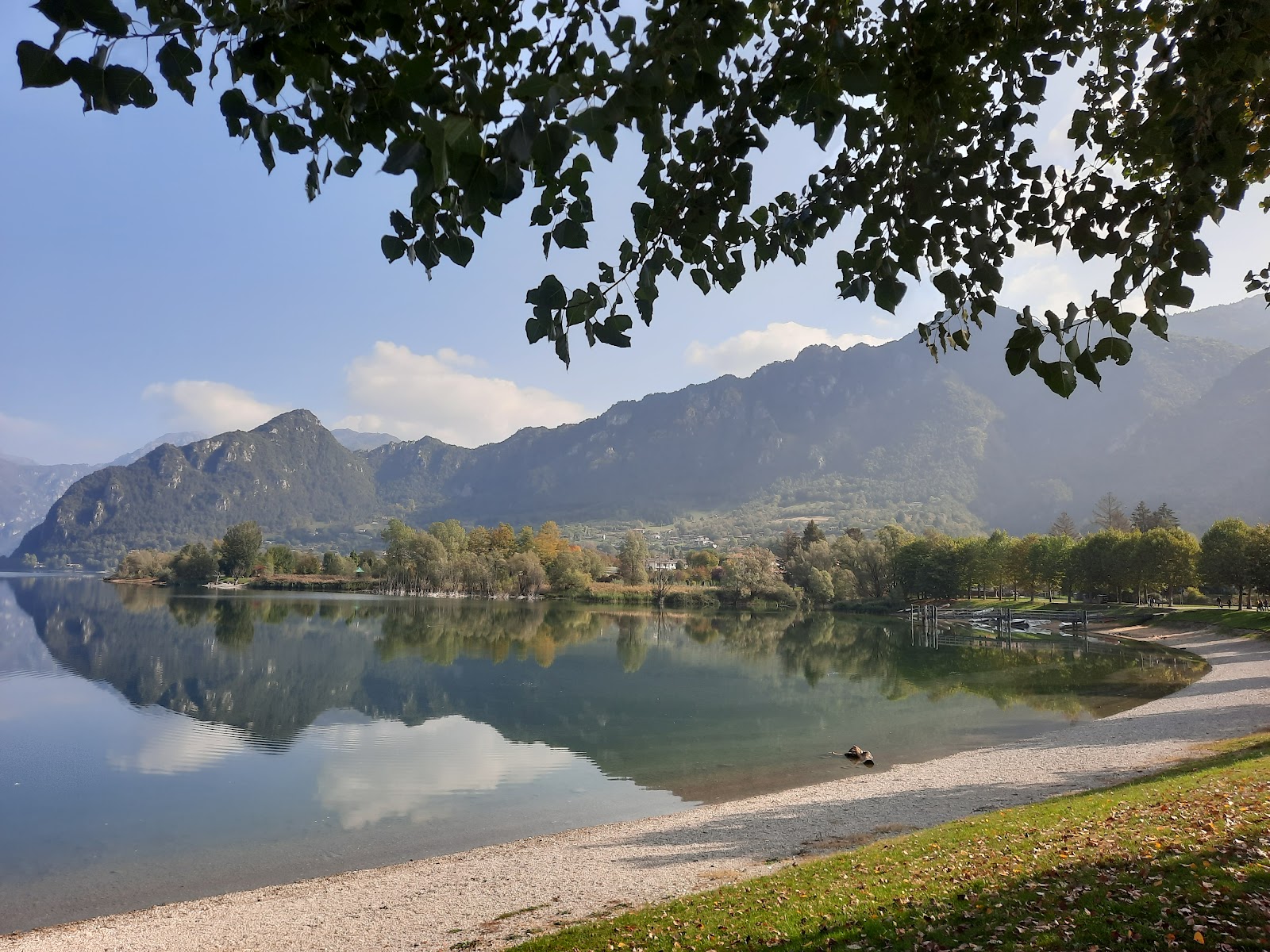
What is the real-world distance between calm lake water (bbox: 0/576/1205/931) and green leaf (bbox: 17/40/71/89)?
45.6ft

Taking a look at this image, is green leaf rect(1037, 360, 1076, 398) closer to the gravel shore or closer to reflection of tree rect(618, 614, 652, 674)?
the gravel shore

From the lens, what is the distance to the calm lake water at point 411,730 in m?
14.0

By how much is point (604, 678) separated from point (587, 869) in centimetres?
2487

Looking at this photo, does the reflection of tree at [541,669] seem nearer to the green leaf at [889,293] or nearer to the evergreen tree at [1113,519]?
the green leaf at [889,293]

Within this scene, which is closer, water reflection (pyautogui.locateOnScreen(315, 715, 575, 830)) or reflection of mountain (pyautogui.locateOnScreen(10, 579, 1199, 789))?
water reflection (pyautogui.locateOnScreen(315, 715, 575, 830))

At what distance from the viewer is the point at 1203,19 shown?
2.37m

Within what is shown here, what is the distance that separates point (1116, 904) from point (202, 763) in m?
21.9

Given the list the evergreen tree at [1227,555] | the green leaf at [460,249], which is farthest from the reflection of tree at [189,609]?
the evergreen tree at [1227,555]

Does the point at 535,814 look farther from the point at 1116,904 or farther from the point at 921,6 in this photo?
the point at 921,6

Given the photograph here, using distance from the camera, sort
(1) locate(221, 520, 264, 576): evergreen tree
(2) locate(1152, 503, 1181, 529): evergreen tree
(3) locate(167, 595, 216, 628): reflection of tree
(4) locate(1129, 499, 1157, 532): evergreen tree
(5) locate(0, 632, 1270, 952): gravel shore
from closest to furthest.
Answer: (5) locate(0, 632, 1270, 952): gravel shore → (3) locate(167, 595, 216, 628): reflection of tree → (2) locate(1152, 503, 1181, 529): evergreen tree → (4) locate(1129, 499, 1157, 532): evergreen tree → (1) locate(221, 520, 264, 576): evergreen tree

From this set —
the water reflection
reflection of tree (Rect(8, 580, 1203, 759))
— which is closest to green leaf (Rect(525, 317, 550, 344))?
the water reflection

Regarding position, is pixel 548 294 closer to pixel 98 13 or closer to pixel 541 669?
pixel 98 13

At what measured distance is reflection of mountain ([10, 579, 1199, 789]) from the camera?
24.1m

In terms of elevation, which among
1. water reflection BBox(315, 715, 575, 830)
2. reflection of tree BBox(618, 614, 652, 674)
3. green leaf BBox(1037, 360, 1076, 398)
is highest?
green leaf BBox(1037, 360, 1076, 398)
